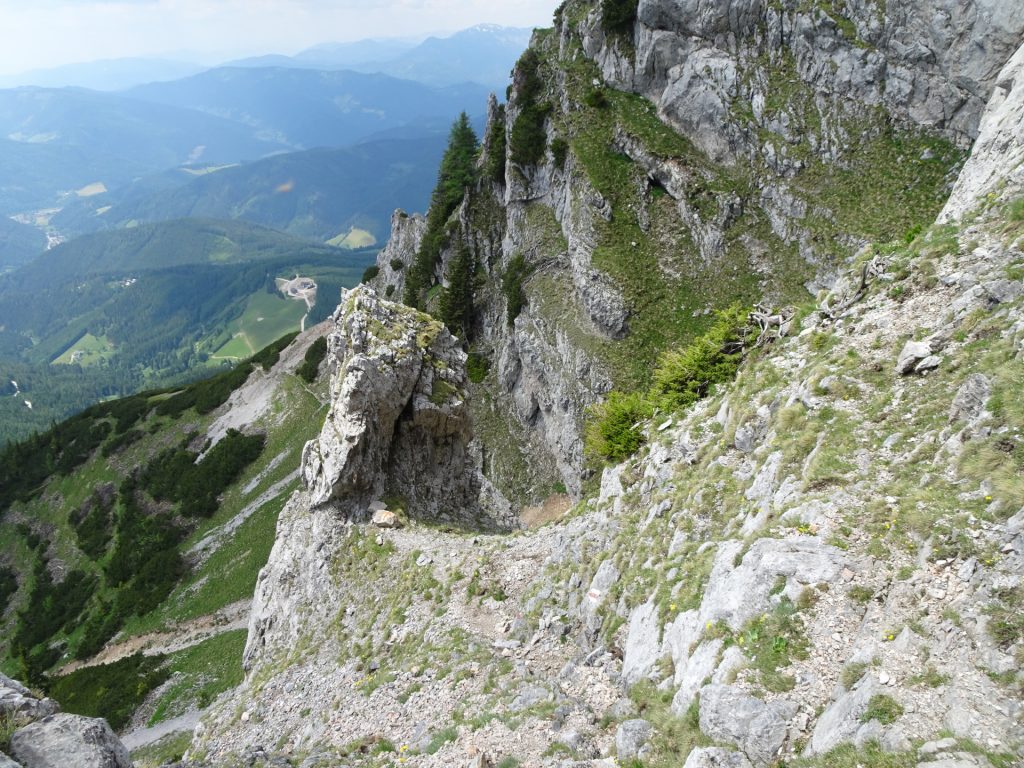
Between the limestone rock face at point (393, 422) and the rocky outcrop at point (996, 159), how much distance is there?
2684 centimetres

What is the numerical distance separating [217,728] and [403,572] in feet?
32.9

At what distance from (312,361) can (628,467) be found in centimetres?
6734

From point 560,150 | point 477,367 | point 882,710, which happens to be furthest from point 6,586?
point 882,710

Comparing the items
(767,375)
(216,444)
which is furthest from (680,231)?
(216,444)

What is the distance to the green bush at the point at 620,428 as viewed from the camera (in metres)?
28.0

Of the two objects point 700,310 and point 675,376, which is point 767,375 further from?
point 700,310

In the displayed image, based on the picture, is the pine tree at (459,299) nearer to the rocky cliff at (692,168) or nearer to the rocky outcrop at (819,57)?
the rocky cliff at (692,168)

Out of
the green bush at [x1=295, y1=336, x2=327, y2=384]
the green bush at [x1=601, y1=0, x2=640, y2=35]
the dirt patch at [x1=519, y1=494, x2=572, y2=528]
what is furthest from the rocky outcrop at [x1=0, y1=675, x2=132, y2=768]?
the green bush at [x1=601, y1=0, x2=640, y2=35]

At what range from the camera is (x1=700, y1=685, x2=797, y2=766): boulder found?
841cm

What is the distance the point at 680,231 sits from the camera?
181ft

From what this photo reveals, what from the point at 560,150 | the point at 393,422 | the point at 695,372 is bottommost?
the point at 393,422

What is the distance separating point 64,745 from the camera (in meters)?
11.5

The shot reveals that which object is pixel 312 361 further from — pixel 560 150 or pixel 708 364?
pixel 708 364

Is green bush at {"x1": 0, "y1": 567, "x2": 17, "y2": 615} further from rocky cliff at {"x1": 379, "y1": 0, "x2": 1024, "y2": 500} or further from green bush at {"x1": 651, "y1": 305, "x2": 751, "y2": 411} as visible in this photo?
green bush at {"x1": 651, "y1": 305, "x2": 751, "y2": 411}
